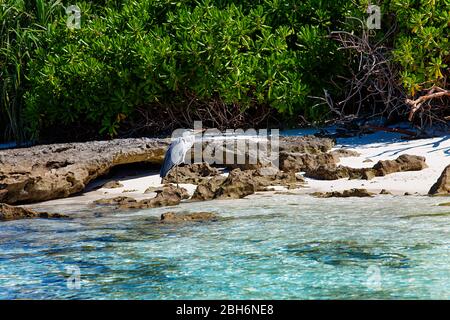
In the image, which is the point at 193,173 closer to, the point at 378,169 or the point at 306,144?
the point at 306,144

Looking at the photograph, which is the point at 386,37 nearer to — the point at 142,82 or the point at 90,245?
the point at 142,82

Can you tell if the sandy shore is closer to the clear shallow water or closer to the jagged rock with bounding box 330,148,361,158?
the jagged rock with bounding box 330,148,361,158

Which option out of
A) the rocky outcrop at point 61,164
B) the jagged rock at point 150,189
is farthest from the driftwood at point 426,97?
the jagged rock at point 150,189

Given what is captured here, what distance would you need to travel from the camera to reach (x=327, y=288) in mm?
4750

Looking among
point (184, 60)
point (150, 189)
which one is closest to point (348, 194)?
point (150, 189)

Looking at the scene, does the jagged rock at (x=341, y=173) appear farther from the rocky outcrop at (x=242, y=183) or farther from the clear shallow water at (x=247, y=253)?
the clear shallow water at (x=247, y=253)

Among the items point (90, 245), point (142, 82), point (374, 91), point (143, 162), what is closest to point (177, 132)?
point (142, 82)

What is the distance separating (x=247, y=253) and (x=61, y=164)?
3.68 meters

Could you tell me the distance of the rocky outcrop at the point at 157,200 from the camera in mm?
7879

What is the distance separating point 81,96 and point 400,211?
578 centimetres

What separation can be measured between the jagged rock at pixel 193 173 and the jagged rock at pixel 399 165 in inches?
68.3

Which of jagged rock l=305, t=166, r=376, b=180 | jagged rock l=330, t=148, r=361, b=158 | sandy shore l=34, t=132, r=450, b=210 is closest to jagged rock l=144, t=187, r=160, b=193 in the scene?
sandy shore l=34, t=132, r=450, b=210

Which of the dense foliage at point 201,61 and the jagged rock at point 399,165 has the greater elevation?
the dense foliage at point 201,61
